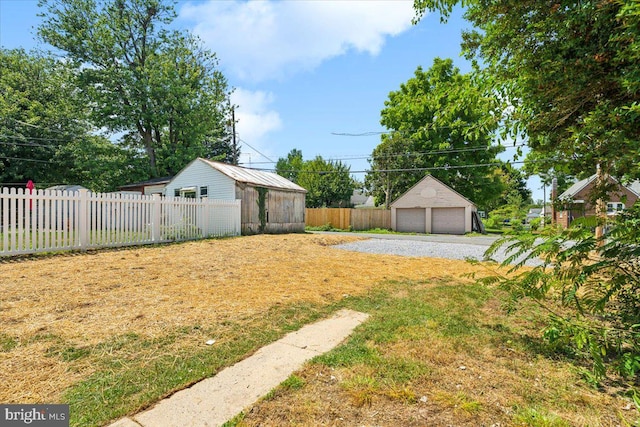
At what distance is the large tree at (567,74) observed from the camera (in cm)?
227

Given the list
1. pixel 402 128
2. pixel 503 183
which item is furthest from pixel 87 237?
pixel 503 183

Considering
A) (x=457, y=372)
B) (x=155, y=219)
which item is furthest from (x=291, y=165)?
(x=457, y=372)

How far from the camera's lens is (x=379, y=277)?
19.1ft

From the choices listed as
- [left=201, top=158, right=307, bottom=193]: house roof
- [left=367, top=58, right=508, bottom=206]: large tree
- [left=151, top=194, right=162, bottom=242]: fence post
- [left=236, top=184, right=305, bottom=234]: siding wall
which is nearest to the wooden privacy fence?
[left=367, top=58, right=508, bottom=206]: large tree

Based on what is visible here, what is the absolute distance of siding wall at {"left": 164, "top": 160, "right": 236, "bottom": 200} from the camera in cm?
1425

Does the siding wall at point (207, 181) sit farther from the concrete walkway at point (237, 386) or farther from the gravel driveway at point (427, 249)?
the concrete walkway at point (237, 386)

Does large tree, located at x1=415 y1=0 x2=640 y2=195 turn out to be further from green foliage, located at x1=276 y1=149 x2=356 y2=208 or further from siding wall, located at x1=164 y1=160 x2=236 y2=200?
green foliage, located at x1=276 y1=149 x2=356 y2=208

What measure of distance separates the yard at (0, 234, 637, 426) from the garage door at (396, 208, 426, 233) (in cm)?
1976

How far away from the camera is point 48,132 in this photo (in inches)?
910

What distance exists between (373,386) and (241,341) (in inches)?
51.1

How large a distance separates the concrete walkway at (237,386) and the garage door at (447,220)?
22.3 metres

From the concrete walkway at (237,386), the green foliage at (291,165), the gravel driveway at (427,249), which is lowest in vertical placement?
the gravel driveway at (427,249)

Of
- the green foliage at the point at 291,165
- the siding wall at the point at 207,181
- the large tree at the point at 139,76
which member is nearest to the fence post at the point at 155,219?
the siding wall at the point at 207,181

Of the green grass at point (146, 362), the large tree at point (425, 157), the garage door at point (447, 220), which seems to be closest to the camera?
the green grass at point (146, 362)
